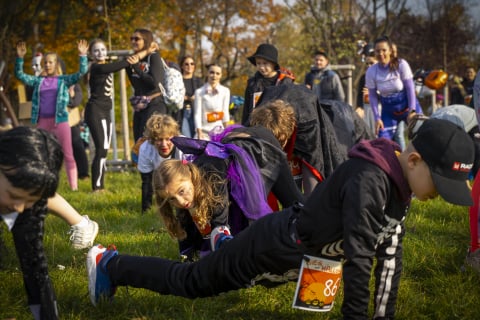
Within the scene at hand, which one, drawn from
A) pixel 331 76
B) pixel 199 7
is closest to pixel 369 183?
pixel 331 76

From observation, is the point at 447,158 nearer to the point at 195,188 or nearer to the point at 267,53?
the point at 195,188

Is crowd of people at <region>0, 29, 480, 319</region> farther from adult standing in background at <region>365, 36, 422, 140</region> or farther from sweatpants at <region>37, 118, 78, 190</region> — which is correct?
sweatpants at <region>37, 118, 78, 190</region>

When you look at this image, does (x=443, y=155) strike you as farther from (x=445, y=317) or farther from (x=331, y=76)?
(x=331, y=76)

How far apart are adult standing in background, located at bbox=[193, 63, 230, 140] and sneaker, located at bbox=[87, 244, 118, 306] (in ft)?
18.6

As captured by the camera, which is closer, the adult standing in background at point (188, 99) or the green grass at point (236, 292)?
the green grass at point (236, 292)

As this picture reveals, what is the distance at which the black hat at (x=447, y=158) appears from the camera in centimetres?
280

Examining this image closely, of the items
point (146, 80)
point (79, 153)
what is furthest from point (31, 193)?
point (79, 153)

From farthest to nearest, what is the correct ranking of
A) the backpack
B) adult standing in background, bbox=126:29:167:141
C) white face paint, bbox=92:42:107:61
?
1. white face paint, bbox=92:42:107:61
2. the backpack
3. adult standing in background, bbox=126:29:167:141

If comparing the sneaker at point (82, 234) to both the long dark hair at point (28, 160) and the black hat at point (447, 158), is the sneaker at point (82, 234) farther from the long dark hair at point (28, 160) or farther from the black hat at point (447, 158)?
the black hat at point (447, 158)

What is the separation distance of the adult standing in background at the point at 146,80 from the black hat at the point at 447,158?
567 centimetres

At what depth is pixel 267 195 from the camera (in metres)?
4.81

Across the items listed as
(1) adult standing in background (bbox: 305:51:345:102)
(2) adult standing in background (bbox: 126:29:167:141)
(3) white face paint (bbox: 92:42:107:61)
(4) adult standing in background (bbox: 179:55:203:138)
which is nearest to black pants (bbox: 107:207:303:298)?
(2) adult standing in background (bbox: 126:29:167:141)

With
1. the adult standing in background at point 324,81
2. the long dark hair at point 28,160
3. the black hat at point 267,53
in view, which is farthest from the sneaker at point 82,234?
the adult standing in background at point 324,81

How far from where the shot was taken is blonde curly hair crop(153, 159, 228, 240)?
13.0 ft
